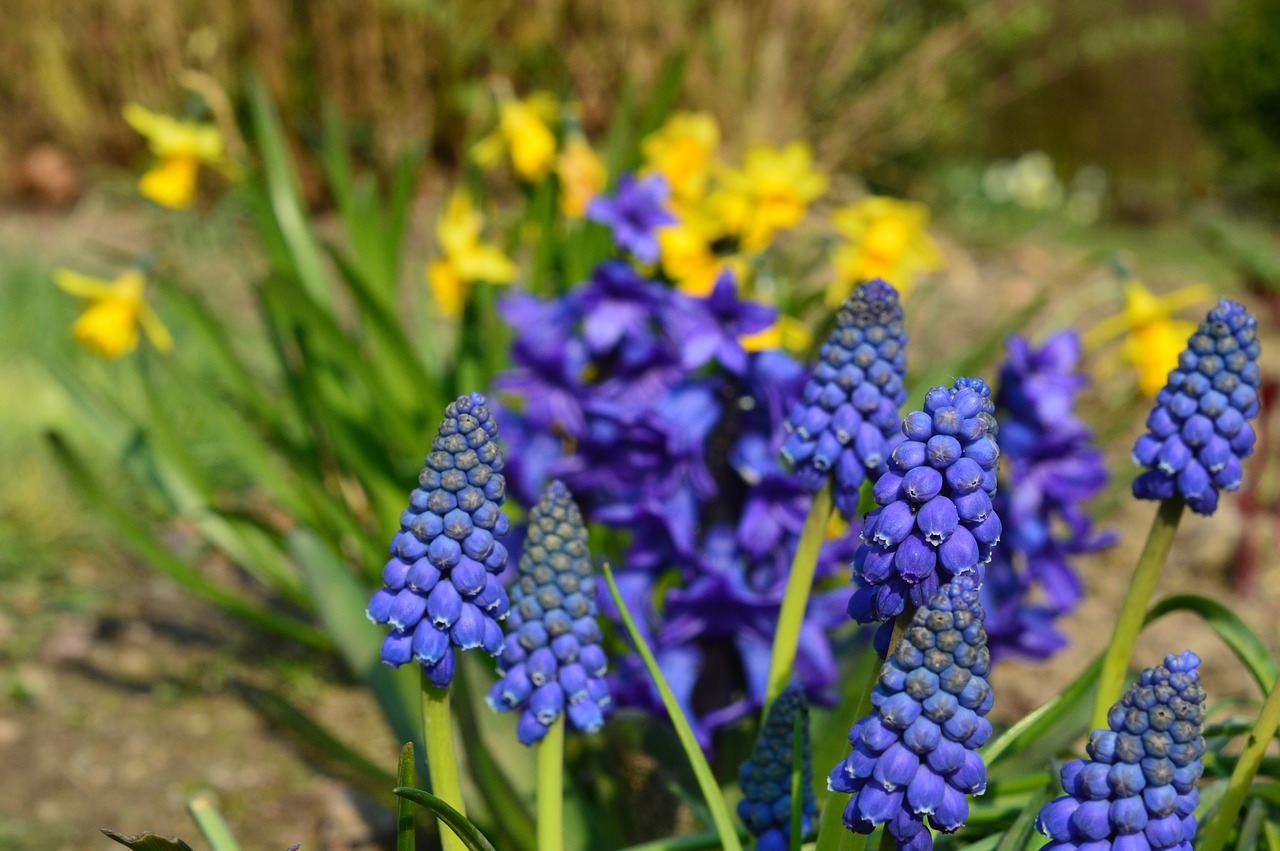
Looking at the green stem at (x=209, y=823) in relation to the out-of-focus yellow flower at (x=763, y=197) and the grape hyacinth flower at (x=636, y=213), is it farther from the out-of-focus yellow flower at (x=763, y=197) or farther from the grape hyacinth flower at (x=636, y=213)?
the out-of-focus yellow flower at (x=763, y=197)

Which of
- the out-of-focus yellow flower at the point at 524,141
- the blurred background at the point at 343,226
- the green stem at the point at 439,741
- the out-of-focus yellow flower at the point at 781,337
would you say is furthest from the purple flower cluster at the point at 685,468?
the out-of-focus yellow flower at the point at 524,141

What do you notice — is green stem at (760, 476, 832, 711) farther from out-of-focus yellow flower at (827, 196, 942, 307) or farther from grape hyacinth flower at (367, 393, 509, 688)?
out-of-focus yellow flower at (827, 196, 942, 307)

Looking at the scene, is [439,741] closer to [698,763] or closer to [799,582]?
[698,763]

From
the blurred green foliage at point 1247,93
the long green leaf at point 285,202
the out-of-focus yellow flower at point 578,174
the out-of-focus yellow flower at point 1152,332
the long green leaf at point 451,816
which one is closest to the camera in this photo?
the long green leaf at point 451,816

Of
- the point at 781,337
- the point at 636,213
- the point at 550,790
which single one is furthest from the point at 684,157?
the point at 550,790

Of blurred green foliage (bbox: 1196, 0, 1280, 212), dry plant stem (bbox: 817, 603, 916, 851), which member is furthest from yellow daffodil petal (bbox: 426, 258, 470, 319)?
blurred green foliage (bbox: 1196, 0, 1280, 212)

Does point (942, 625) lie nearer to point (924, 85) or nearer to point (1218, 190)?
point (924, 85)
